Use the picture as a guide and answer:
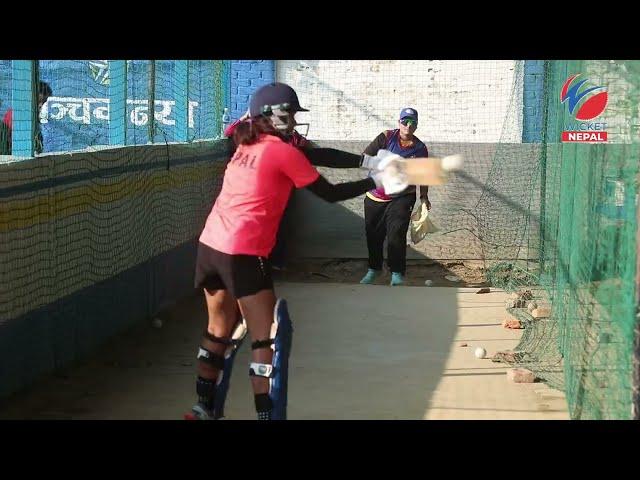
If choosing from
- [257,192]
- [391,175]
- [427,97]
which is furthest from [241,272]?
[427,97]

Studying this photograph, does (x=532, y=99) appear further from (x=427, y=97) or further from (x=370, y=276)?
(x=370, y=276)

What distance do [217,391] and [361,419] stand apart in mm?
1057

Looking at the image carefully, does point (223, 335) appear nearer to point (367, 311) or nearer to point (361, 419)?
point (361, 419)

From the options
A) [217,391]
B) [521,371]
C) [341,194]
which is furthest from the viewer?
[521,371]

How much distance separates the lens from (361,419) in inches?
283

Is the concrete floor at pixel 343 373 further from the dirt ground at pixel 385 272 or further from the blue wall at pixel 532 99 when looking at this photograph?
the blue wall at pixel 532 99

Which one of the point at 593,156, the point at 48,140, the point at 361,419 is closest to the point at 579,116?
the point at 593,156

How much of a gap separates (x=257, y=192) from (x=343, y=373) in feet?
9.12

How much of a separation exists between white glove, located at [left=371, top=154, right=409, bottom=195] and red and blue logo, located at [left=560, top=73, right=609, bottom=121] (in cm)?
416

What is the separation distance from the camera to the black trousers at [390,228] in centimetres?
1311

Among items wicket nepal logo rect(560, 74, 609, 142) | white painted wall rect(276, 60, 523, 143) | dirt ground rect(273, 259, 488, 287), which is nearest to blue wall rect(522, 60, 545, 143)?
white painted wall rect(276, 60, 523, 143)

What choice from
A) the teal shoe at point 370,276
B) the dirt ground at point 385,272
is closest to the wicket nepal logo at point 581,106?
the teal shoe at point 370,276

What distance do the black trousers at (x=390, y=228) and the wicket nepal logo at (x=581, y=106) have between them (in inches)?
115

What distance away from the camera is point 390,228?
43.2 feet
